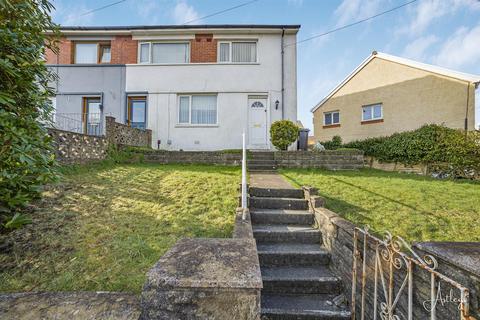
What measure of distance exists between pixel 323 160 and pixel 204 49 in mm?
7603

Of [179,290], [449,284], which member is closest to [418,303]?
[449,284]

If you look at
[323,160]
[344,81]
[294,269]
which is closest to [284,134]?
[323,160]

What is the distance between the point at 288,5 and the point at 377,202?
9364mm

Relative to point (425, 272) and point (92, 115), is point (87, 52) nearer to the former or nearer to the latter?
point (92, 115)

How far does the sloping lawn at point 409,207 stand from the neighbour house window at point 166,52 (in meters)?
8.77

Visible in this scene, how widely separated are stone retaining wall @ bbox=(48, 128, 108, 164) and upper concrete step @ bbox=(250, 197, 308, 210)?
17.9ft

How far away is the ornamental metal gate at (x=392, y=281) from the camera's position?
4.60 feet

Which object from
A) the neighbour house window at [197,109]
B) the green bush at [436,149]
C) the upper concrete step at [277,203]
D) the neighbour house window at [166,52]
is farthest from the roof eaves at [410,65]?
the upper concrete step at [277,203]

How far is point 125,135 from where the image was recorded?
9047 millimetres

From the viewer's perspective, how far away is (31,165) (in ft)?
6.55

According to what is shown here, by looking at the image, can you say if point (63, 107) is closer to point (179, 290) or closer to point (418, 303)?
point (179, 290)

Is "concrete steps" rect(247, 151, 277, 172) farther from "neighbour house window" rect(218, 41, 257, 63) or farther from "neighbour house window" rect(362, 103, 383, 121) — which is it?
"neighbour house window" rect(362, 103, 383, 121)

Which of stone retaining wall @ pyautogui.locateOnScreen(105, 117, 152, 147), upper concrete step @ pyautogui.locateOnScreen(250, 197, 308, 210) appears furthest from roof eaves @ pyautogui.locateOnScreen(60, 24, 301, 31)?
upper concrete step @ pyautogui.locateOnScreen(250, 197, 308, 210)

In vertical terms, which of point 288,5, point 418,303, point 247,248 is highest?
point 288,5
